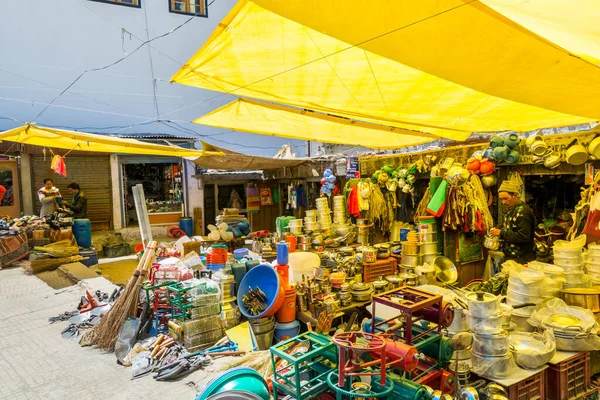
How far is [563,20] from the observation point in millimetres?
2262

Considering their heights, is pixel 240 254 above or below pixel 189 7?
below

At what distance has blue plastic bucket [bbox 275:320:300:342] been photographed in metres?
4.23

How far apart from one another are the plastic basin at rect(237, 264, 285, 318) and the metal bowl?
2.71m

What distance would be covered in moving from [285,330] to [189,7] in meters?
12.7

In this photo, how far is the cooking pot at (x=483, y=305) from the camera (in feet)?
9.46

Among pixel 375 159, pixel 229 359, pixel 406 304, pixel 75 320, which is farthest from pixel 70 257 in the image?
pixel 406 304

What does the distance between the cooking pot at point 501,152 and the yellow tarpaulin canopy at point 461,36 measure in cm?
225

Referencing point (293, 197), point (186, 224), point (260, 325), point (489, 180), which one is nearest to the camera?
point (260, 325)

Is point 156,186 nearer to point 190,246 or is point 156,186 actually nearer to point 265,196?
point 265,196

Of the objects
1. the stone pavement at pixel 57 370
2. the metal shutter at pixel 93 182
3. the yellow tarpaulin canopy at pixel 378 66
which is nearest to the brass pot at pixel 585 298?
the yellow tarpaulin canopy at pixel 378 66

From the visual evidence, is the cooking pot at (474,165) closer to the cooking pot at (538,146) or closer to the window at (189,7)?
the cooking pot at (538,146)

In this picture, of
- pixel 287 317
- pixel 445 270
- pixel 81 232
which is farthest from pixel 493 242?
pixel 81 232

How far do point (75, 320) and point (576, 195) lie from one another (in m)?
8.40

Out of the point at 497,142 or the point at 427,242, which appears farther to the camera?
the point at 427,242
